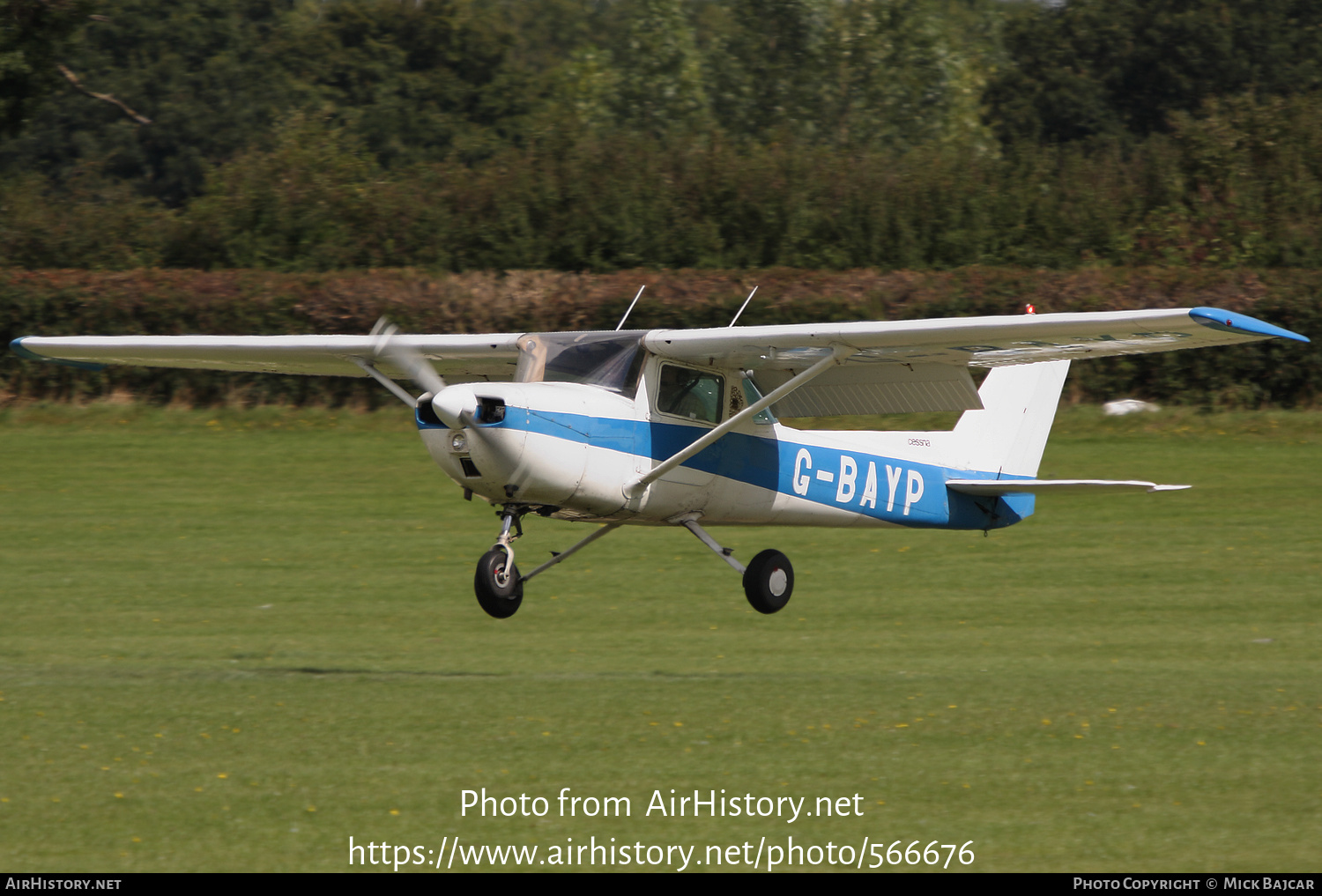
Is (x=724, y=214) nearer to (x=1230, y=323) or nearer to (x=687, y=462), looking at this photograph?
(x=687, y=462)

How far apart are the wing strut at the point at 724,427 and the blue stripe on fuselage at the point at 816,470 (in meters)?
0.17

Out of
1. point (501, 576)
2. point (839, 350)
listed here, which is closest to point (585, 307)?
point (839, 350)

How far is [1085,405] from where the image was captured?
29344mm

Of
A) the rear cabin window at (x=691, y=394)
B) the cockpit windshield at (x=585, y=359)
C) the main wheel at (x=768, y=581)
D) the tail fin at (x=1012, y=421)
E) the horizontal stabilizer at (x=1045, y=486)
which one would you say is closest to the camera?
the cockpit windshield at (x=585, y=359)

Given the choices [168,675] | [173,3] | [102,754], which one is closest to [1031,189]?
[168,675]

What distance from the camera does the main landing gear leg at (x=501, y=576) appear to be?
11.6 m

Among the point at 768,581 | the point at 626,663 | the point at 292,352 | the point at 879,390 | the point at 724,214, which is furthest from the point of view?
the point at 724,214

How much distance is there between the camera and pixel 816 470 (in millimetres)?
13445

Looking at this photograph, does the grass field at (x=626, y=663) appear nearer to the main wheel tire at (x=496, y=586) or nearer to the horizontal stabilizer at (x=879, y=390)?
the main wheel tire at (x=496, y=586)

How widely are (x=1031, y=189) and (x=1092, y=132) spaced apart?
2600 cm

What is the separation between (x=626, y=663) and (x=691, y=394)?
3.97 metres

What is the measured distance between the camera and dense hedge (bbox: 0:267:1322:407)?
2909 centimetres

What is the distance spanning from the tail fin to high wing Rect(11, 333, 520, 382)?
4440 mm

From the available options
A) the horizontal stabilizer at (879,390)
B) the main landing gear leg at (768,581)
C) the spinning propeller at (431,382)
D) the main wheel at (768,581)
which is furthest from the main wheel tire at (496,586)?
the horizontal stabilizer at (879,390)
